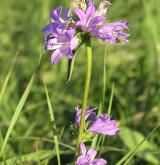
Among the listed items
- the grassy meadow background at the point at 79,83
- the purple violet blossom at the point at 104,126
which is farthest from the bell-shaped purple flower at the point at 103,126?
the grassy meadow background at the point at 79,83

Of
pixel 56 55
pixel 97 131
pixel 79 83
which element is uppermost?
pixel 56 55

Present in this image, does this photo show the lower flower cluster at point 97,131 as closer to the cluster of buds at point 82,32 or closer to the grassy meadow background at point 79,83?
the cluster of buds at point 82,32

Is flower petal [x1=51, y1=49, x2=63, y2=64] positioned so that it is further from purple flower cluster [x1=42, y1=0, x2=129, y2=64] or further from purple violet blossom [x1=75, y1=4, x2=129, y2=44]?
purple violet blossom [x1=75, y1=4, x2=129, y2=44]

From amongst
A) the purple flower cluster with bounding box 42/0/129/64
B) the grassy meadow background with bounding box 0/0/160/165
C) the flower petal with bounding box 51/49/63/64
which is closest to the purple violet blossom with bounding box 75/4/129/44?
the purple flower cluster with bounding box 42/0/129/64

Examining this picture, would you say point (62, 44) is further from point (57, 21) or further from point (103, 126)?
point (103, 126)

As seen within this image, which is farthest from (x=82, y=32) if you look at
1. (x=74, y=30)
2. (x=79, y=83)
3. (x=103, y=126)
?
(x=79, y=83)

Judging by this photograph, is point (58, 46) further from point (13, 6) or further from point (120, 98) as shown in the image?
point (13, 6)

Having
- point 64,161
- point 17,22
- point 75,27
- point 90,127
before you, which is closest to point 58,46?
point 75,27
